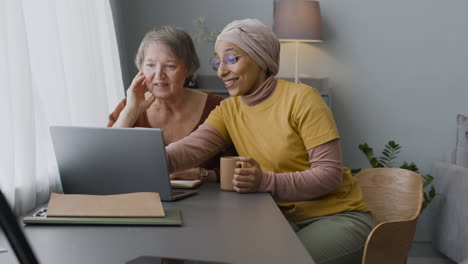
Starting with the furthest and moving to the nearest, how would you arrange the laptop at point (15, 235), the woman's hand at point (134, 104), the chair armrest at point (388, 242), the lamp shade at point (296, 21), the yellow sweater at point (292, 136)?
1. the lamp shade at point (296, 21)
2. the woman's hand at point (134, 104)
3. the yellow sweater at point (292, 136)
4. the chair armrest at point (388, 242)
5. the laptop at point (15, 235)

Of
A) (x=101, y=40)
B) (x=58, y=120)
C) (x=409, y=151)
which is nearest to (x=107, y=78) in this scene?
(x=101, y=40)

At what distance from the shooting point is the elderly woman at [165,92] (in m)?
2.12

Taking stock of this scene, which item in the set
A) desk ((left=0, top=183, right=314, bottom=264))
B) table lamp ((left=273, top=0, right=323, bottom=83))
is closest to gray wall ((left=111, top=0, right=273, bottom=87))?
table lamp ((left=273, top=0, right=323, bottom=83))

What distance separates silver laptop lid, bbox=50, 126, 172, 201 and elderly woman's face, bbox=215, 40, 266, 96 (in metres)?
0.49

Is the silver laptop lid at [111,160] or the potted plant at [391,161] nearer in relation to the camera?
the silver laptop lid at [111,160]

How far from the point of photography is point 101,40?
9.25 feet

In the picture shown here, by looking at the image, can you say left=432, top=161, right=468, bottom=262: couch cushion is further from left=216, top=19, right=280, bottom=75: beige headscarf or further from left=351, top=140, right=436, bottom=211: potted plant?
left=216, top=19, right=280, bottom=75: beige headscarf

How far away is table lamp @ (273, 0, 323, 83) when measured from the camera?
12.2ft

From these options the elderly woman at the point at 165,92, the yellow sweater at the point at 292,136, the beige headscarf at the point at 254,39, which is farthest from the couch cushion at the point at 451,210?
the beige headscarf at the point at 254,39

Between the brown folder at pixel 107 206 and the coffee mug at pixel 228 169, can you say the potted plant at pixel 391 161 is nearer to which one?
the coffee mug at pixel 228 169

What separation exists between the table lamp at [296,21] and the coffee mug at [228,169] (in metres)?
2.12

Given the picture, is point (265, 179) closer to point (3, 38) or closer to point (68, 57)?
point (3, 38)

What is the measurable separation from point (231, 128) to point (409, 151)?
2532 mm

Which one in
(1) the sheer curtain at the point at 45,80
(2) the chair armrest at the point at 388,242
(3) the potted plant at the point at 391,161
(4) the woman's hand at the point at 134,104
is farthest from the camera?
(3) the potted plant at the point at 391,161
